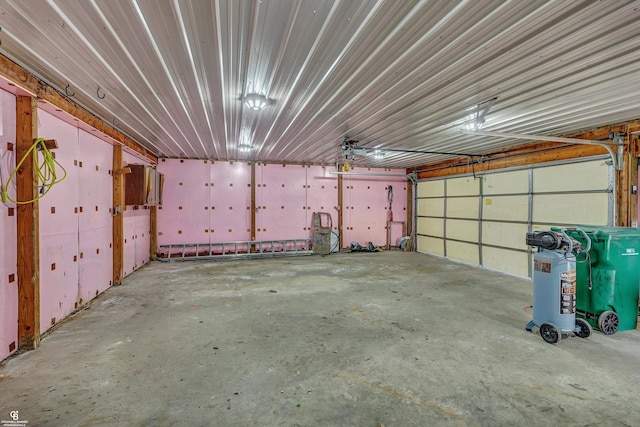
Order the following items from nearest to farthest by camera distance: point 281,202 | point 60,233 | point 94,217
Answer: point 60,233
point 94,217
point 281,202

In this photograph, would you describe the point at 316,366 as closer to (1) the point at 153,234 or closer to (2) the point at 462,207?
(2) the point at 462,207

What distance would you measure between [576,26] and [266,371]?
4031 millimetres

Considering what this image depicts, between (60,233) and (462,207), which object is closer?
(60,233)

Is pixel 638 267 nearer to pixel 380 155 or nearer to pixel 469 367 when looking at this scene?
pixel 469 367

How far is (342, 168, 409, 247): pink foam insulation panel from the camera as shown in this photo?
10250 mm

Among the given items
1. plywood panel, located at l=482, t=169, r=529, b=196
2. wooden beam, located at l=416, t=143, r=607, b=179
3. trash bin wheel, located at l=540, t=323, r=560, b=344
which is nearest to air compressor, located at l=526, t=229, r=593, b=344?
trash bin wheel, located at l=540, t=323, r=560, b=344

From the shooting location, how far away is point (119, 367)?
2.76 m

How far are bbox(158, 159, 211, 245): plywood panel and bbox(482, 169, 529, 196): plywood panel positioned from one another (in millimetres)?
8039

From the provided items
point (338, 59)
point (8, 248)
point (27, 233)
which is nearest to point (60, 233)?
point (27, 233)

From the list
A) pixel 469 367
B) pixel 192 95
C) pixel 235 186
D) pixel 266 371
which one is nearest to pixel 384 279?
pixel 469 367

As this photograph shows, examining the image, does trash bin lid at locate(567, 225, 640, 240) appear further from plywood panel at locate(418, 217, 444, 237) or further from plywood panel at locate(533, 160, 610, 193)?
plywood panel at locate(418, 217, 444, 237)

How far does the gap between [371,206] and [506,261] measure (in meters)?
4.65

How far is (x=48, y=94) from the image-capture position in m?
3.30

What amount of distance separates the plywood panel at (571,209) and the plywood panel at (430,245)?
3.22 m
